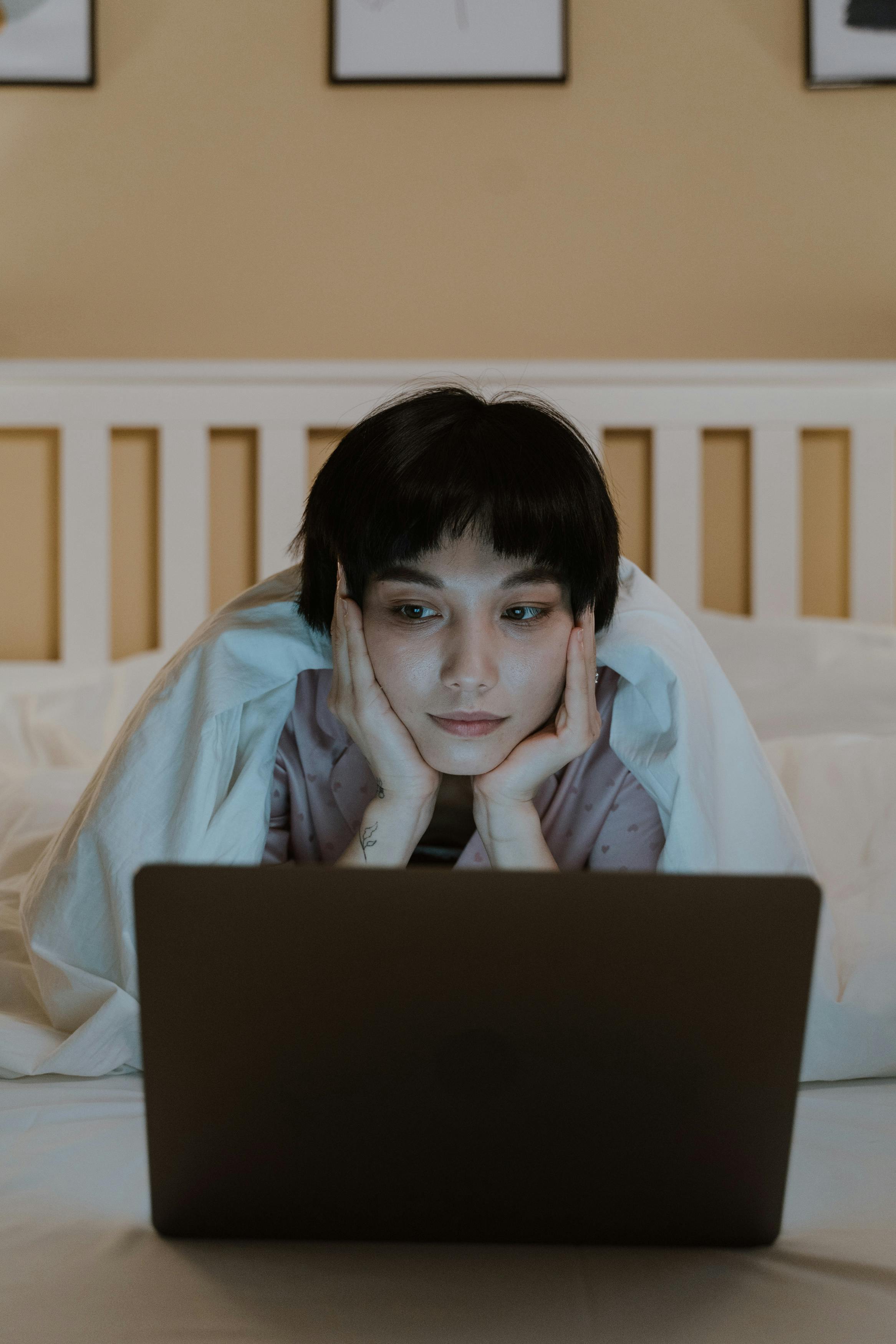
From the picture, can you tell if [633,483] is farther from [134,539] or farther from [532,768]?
[532,768]

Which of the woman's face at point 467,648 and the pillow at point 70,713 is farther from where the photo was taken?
the pillow at point 70,713

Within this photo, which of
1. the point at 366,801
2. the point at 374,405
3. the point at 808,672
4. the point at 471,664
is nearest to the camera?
the point at 471,664

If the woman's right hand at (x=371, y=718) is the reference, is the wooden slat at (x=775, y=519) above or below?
above

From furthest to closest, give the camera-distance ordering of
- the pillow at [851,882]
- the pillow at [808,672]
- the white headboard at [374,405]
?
1. the white headboard at [374,405]
2. the pillow at [808,672]
3. the pillow at [851,882]

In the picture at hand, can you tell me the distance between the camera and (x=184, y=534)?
1.75 meters

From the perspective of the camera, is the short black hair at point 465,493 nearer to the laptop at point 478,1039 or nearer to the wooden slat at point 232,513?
the laptop at point 478,1039

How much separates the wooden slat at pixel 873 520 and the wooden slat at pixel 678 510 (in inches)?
10.0

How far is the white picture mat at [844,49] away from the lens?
173 cm

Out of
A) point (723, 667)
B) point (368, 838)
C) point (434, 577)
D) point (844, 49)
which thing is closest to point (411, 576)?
point (434, 577)

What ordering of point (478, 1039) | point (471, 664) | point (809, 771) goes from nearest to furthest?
1. point (478, 1039)
2. point (471, 664)
3. point (809, 771)

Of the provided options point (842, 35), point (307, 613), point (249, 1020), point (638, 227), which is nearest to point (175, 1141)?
point (249, 1020)

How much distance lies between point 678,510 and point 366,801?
3.16ft

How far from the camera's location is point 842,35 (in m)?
1.74

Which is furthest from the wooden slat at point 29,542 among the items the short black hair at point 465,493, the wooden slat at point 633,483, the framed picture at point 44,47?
the short black hair at point 465,493
